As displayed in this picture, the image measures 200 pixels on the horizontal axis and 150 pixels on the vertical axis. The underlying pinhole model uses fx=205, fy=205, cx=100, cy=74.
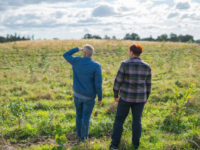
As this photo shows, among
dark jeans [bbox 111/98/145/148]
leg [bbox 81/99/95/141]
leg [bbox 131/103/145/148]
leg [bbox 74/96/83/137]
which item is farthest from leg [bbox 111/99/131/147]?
leg [bbox 74/96/83/137]

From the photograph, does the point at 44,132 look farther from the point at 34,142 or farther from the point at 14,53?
the point at 14,53

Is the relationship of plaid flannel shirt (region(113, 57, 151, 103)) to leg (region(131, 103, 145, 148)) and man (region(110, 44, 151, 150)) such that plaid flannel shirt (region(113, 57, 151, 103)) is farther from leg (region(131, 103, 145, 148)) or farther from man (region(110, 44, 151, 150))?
leg (region(131, 103, 145, 148))

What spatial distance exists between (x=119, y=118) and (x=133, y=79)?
88cm

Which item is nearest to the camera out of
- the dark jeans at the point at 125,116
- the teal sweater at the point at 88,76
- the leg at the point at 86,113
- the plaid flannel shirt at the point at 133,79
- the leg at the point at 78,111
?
the plaid flannel shirt at the point at 133,79

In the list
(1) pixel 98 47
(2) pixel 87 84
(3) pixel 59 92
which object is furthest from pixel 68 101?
(1) pixel 98 47

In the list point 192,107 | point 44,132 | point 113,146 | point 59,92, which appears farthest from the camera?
point 59,92

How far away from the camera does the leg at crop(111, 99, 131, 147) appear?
405 cm

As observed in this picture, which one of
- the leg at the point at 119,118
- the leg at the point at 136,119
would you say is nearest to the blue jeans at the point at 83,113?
the leg at the point at 119,118

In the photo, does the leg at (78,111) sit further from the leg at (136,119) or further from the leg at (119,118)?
the leg at (136,119)

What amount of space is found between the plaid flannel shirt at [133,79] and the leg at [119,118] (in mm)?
146

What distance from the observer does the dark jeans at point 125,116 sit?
4.05 metres

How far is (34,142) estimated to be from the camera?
195 inches

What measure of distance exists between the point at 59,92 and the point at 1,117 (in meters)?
3.50

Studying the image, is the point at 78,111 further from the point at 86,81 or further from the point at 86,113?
the point at 86,81
